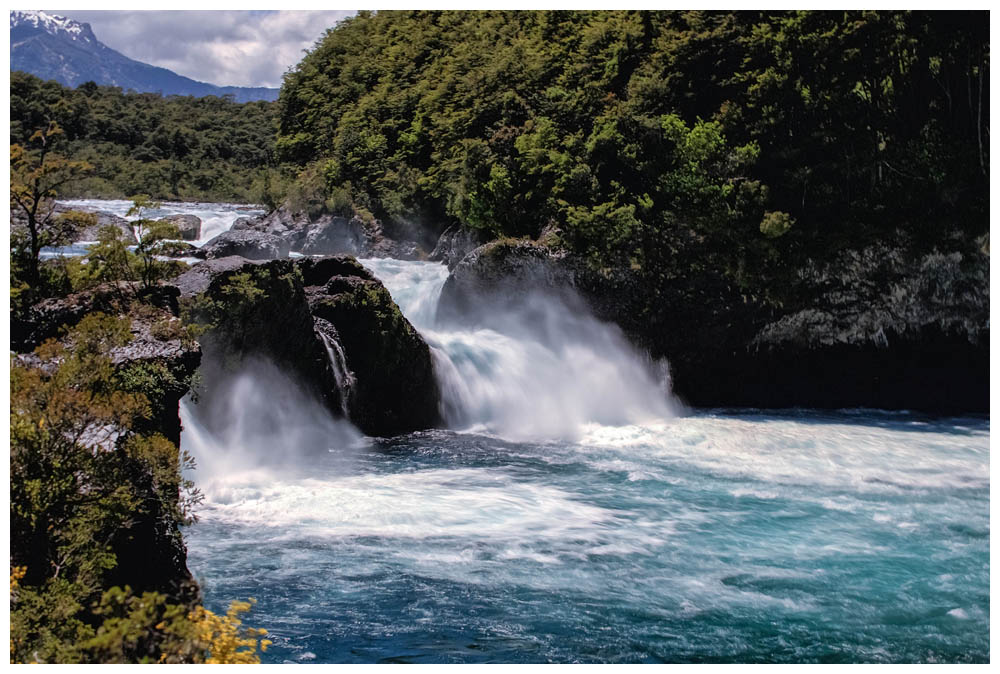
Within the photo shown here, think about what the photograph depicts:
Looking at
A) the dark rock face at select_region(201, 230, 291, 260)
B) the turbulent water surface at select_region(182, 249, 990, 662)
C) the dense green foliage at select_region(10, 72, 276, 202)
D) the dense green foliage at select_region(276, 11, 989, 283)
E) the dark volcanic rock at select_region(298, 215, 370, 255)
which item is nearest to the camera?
the turbulent water surface at select_region(182, 249, 990, 662)

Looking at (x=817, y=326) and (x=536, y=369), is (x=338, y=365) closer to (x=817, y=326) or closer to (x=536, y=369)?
(x=536, y=369)

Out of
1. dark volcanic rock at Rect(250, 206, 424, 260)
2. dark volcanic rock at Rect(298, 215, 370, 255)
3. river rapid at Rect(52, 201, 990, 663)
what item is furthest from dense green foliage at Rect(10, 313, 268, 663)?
dark volcanic rock at Rect(298, 215, 370, 255)

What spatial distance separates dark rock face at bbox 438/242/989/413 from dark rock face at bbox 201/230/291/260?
830cm

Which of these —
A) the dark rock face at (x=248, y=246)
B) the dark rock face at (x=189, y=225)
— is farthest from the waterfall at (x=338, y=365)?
the dark rock face at (x=189, y=225)

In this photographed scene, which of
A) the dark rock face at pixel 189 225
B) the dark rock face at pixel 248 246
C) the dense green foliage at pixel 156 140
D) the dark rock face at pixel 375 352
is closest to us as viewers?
the dark rock face at pixel 375 352

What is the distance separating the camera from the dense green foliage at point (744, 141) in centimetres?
2028

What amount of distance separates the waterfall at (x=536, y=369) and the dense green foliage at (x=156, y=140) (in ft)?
47.0

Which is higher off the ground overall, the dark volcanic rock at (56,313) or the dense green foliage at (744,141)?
the dense green foliage at (744,141)

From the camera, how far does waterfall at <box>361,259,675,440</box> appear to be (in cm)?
1938

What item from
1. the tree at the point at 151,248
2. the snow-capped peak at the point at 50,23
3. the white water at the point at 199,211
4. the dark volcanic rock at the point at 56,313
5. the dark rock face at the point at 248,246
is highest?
the snow-capped peak at the point at 50,23

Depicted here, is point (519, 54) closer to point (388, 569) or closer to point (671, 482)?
point (671, 482)

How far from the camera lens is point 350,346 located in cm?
1795

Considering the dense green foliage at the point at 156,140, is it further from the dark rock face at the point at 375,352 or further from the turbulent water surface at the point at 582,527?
the turbulent water surface at the point at 582,527

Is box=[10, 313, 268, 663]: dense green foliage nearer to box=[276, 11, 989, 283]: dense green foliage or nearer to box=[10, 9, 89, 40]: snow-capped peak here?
box=[10, 9, 89, 40]: snow-capped peak
